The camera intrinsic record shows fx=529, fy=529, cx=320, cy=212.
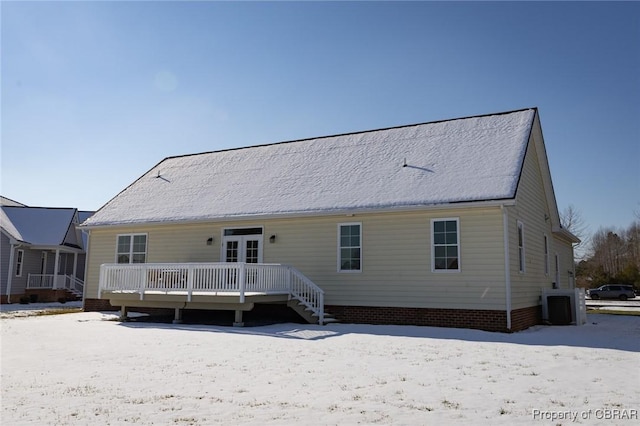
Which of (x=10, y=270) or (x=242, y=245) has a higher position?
(x=242, y=245)

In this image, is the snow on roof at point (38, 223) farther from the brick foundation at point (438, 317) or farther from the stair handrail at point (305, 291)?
the brick foundation at point (438, 317)

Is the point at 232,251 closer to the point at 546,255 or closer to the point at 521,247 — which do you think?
the point at 521,247

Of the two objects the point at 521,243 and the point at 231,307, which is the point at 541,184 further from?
the point at 231,307

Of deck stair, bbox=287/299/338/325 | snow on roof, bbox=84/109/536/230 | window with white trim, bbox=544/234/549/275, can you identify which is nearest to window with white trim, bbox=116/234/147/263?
snow on roof, bbox=84/109/536/230

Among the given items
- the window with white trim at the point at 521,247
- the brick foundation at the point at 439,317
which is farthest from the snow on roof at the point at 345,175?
the brick foundation at the point at 439,317

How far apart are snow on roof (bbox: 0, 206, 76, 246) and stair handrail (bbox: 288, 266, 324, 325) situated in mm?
20125

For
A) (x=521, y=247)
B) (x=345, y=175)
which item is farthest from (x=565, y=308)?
(x=345, y=175)

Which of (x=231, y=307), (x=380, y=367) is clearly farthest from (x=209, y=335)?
(x=380, y=367)

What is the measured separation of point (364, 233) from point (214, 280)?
4716 millimetres

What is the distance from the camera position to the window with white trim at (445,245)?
48.8 ft

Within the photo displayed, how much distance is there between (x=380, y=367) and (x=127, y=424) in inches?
176

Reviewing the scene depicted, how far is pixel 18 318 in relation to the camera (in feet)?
60.6

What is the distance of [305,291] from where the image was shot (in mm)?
16312

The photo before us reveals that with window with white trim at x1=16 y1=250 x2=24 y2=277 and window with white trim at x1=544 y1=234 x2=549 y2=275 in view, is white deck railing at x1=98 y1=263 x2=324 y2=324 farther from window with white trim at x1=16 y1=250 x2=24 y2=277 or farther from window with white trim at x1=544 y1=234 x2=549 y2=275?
window with white trim at x1=16 y1=250 x2=24 y2=277
